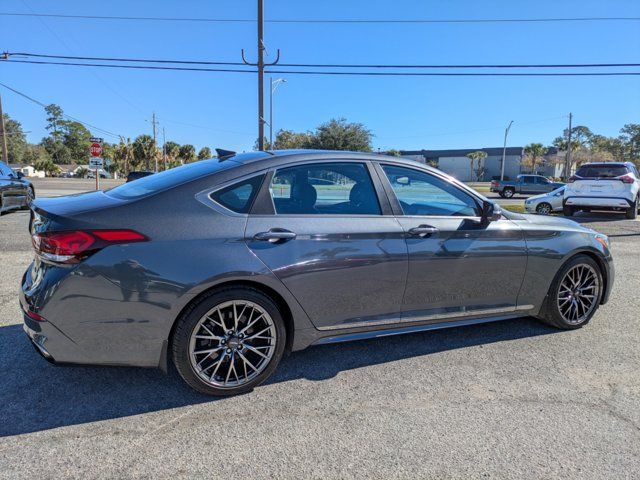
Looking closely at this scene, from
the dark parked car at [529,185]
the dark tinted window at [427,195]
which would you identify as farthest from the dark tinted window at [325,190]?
the dark parked car at [529,185]

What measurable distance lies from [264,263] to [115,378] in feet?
4.56

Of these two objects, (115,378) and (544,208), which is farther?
(544,208)

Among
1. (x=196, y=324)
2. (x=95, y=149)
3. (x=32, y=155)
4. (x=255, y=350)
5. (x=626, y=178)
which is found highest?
(x=32, y=155)

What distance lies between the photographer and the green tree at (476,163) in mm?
79250

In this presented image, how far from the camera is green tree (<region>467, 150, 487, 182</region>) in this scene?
79.2m

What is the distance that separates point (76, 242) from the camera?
2.54m

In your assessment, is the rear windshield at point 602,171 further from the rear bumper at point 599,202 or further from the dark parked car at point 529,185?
the dark parked car at point 529,185

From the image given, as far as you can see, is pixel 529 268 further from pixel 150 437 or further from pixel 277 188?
pixel 150 437

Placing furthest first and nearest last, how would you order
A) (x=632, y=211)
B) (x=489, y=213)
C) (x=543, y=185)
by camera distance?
(x=543, y=185) → (x=632, y=211) → (x=489, y=213)

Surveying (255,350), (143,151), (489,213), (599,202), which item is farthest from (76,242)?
(143,151)

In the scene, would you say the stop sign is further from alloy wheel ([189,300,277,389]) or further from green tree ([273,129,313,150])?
green tree ([273,129,313,150])

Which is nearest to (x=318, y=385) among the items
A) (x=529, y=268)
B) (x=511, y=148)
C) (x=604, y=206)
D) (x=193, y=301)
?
(x=193, y=301)

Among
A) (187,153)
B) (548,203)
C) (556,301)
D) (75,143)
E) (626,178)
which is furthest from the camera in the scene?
(75,143)

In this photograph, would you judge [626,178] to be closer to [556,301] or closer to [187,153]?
[556,301]
